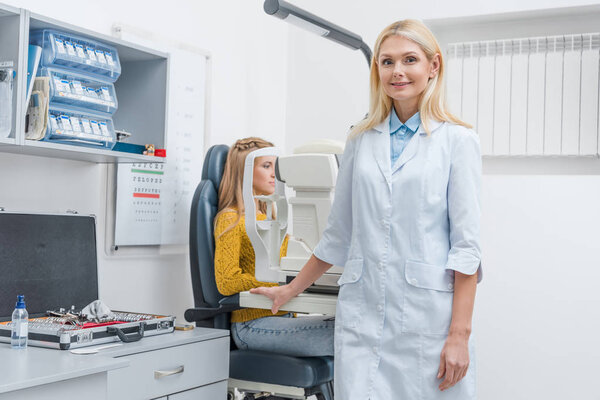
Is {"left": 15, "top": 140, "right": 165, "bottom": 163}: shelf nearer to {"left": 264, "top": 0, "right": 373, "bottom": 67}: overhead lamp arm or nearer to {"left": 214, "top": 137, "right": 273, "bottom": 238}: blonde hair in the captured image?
{"left": 214, "top": 137, "right": 273, "bottom": 238}: blonde hair

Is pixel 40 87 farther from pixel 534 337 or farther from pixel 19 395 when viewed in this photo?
pixel 534 337

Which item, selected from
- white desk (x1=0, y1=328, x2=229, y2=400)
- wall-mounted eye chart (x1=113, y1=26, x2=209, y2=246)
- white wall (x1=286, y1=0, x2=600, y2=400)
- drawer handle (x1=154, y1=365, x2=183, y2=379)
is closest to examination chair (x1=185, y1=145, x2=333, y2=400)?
white desk (x1=0, y1=328, x2=229, y2=400)

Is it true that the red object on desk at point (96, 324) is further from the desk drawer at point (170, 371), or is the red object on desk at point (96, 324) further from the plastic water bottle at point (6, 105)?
the plastic water bottle at point (6, 105)

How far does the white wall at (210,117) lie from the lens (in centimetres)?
212

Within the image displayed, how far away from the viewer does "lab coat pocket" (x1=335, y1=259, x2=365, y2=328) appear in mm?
1628

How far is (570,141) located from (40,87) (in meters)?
2.24

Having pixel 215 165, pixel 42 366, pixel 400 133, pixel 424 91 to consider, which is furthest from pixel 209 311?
pixel 424 91

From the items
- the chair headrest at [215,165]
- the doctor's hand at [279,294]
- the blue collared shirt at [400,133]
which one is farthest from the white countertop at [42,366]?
the chair headrest at [215,165]

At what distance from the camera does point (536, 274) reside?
9.57 ft

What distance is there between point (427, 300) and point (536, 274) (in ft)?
5.11

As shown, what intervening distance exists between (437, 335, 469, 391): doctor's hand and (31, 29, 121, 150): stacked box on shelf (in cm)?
112

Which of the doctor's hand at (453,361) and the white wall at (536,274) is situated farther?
the white wall at (536,274)

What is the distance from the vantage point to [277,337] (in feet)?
7.10

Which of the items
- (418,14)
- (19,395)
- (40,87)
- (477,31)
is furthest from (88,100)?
(477,31)
